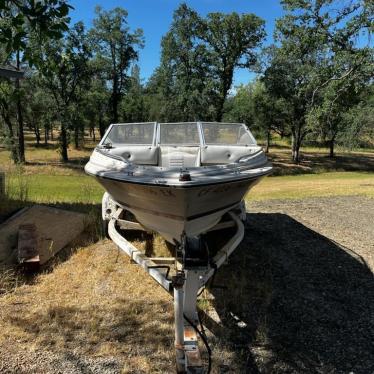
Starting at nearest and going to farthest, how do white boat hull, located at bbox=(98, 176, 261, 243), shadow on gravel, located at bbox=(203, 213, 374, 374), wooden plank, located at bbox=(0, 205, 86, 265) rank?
1. shadow on gravel, located at bbox=(203, 213, 374, 374)
2. white boat hull, located at bbox=(98, 176, 261, 243)
3. wooden plank, located at bbox=(0, 205, 86, 265)

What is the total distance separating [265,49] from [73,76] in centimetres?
1598

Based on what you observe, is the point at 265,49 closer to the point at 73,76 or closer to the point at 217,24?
the point at 217,24

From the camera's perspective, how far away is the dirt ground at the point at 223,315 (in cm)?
371

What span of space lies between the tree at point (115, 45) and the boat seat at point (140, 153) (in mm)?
28018

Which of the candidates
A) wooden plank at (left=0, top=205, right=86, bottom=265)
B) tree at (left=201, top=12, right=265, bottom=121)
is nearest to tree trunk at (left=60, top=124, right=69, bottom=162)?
tree at (left=201, top=12, right=265, bottom=121)

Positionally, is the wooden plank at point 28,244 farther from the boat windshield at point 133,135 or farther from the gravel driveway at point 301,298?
the gravel driveway at point 301,298

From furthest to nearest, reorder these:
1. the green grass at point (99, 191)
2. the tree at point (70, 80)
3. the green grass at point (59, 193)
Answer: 1. the tree at point (70, 80)
2. the green grass at point (99, 191)
3. the green grass at point (59, 193)

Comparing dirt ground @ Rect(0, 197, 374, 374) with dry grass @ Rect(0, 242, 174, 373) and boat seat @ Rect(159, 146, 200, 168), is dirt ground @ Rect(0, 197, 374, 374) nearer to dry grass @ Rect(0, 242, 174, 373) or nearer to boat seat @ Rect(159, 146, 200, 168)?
dry grass @ Rect(0, 242, 174, 373)

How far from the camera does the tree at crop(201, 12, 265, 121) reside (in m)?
32.0

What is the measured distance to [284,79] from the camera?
32.2 meters

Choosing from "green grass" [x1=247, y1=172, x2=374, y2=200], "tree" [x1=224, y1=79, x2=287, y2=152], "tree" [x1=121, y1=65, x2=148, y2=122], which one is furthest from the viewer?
"tree" [x1=121, y1=65, x2=148, y2=122]

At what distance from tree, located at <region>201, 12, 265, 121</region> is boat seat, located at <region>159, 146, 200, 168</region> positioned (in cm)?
2642

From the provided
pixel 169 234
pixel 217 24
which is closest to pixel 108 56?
pixel 217 24

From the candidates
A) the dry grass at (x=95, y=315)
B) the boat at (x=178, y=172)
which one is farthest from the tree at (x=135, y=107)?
the dry grass at (x=95, y=315)
